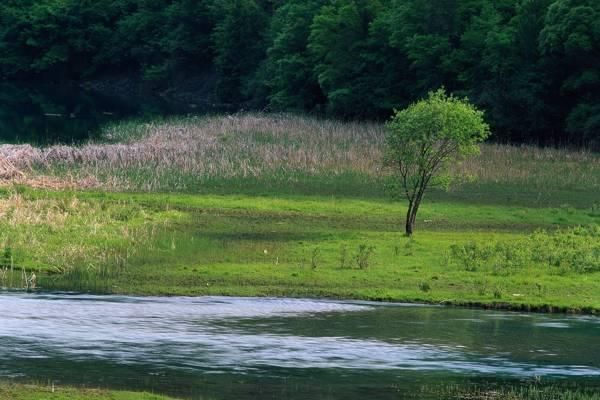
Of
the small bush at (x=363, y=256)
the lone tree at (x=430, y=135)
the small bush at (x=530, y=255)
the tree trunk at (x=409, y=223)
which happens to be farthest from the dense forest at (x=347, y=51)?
the small bush at (x=363, y=256)

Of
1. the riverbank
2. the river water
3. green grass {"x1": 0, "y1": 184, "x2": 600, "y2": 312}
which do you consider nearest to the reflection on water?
green grass {"x1": 0, "y1": 184, "x2": 600, "y2": 312}

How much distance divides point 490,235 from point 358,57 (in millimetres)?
61652

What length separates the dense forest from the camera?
80.6m

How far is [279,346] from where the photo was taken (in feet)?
90.2

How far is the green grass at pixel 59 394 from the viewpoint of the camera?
21.4 meters

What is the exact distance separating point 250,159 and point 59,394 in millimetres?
40509

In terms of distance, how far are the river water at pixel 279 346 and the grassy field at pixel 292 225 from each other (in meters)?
1.99

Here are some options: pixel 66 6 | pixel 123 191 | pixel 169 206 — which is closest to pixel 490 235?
pixel 169 206

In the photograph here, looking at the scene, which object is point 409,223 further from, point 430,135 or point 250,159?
point 250,159

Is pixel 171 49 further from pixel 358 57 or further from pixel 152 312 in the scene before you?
pixel 152 312

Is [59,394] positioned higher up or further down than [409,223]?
further down

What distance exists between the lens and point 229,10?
13850 centimetres

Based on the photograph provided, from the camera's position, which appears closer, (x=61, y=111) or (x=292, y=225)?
(x=292, y=225)

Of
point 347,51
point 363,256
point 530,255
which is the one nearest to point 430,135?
point 530,255
